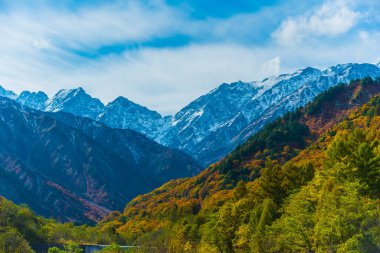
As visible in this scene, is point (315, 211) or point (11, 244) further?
point (11, 244)

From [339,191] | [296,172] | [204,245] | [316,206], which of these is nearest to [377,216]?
[339,191]

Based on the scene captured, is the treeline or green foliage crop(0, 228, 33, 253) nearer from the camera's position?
the treeline

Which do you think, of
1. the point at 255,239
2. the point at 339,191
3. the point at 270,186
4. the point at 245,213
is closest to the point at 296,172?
the point at 270,186

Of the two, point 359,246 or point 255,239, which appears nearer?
point 359,246

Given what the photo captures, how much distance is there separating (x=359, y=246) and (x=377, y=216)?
5.38m

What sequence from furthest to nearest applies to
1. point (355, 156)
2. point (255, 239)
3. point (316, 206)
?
point (255, 239)
point (355, 156)
point (316, 206)

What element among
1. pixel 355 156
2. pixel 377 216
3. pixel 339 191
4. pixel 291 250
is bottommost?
pixel 291 250

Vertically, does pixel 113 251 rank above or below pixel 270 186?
below

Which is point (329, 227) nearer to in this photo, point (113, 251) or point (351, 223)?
point (351, 223)

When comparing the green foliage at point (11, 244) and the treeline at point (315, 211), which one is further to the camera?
the green foliage at point (11, 244)

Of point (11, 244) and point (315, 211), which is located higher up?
point (315, 211)

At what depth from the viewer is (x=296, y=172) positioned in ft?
343

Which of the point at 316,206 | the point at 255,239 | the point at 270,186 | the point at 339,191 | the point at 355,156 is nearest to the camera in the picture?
the point at 339,191

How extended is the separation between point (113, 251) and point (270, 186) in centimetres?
4150
